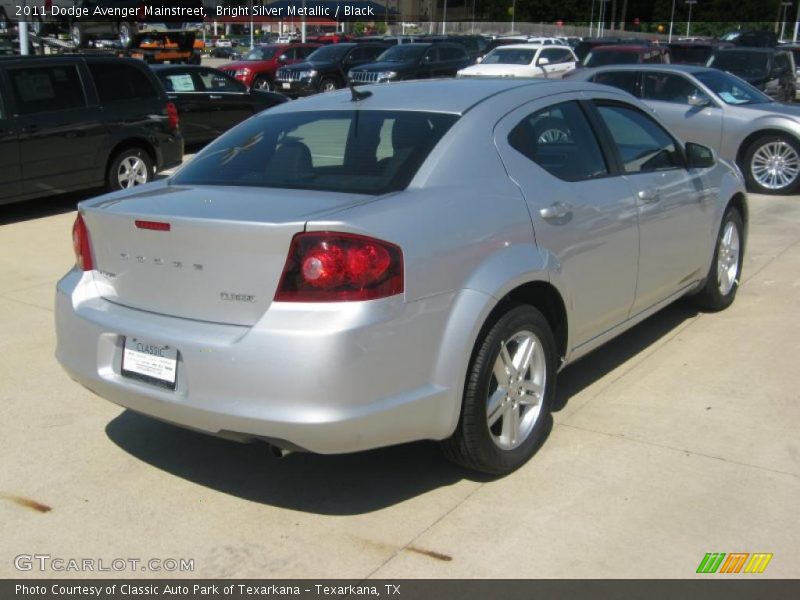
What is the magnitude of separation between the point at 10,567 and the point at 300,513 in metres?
1.09

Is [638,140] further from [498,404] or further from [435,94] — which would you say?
[498,404]

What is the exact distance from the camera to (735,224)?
6246mm

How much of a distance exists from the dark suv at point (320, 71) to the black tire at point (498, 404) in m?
22.4

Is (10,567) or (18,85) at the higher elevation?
(18,85)

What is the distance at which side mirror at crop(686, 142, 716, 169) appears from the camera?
18.0 feet

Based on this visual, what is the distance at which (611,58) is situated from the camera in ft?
65.7

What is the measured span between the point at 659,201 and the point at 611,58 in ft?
52.8

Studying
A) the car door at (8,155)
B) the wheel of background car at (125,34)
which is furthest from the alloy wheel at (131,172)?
the wheel of background car at (125,34)

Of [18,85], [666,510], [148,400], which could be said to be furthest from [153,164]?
[666,510]

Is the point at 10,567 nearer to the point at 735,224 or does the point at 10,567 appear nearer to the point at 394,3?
the point at 735,224

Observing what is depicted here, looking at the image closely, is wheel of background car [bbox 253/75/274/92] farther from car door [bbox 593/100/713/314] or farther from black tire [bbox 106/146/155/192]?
car door [bbox 593/100/713/314]

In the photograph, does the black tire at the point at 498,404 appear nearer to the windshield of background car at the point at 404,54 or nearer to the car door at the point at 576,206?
the car door at the point at 576,206

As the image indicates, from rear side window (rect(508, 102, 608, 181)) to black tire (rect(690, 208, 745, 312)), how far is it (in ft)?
5.36

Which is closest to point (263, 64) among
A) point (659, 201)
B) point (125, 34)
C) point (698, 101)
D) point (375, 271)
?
point (125, 34)
